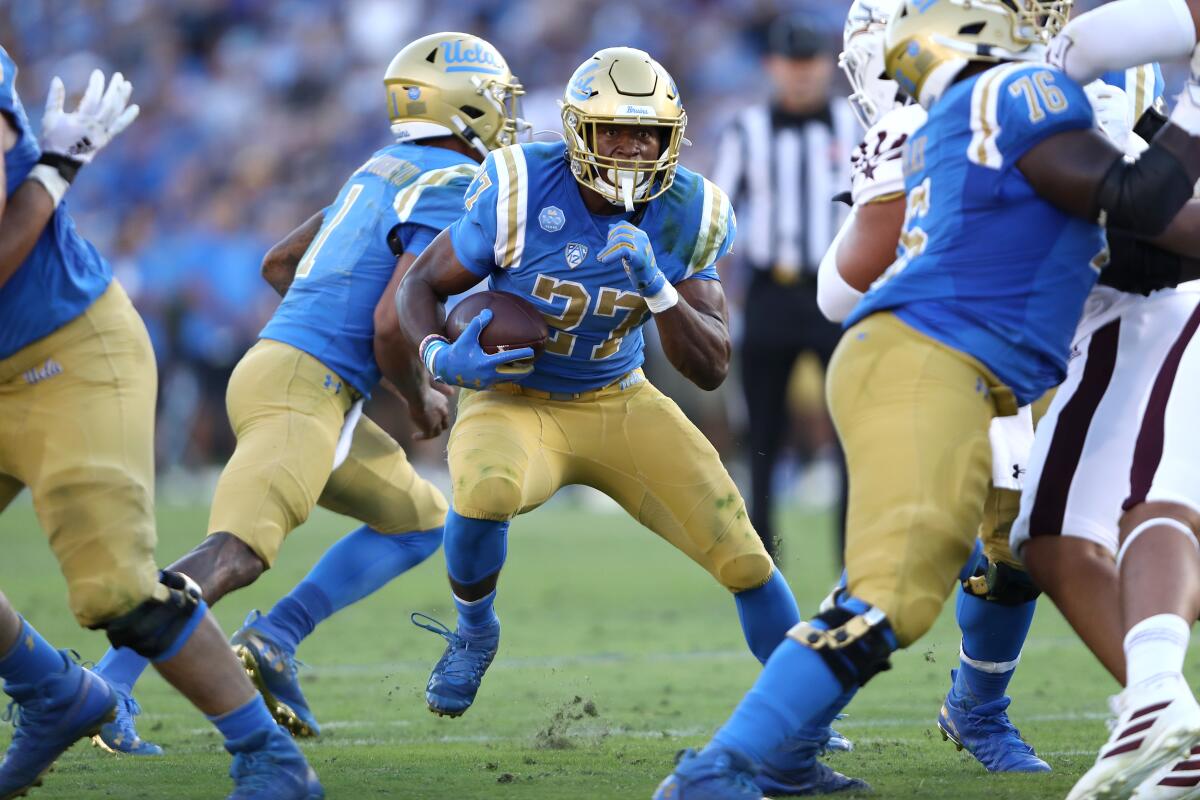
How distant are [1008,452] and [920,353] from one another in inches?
31.7

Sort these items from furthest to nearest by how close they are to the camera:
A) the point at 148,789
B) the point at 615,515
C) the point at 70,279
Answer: the point at 615,515 → the point at 148,789 → the point at 70,279

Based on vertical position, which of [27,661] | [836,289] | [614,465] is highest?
[836,289]

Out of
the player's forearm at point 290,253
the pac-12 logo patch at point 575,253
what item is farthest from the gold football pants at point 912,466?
the player's forearm at point 290,253

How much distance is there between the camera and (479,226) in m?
4.31

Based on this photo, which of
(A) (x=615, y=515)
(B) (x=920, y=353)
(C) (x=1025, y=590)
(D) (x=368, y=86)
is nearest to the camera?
(B) (x=920, y=353)

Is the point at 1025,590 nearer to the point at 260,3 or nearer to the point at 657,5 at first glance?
the point at 657,5

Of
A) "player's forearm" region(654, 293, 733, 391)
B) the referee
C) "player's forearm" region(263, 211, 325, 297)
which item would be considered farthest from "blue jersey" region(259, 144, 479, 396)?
the referee

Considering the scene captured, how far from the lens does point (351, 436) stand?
199 inches

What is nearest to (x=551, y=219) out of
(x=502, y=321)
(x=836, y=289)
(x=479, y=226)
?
(x=479, y=226)

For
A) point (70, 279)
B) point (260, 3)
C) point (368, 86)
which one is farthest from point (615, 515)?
point (70, 279)

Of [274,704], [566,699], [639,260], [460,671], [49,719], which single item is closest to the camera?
[49,719]

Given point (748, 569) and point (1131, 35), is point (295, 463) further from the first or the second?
point (1131, 35)

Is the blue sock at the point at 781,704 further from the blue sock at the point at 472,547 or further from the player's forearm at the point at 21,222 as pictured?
the player's forearm at the point at 21,222

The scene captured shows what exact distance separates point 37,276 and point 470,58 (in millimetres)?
1972
